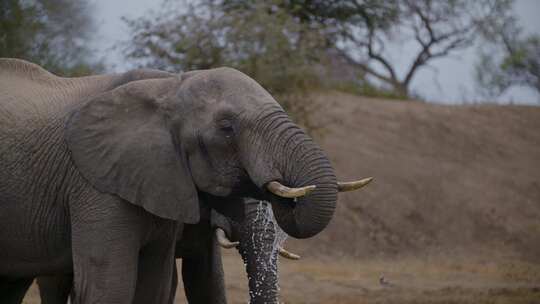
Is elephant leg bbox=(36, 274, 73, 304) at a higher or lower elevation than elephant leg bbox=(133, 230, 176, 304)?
lower

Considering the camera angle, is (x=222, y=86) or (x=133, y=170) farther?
(x=133, y=170)

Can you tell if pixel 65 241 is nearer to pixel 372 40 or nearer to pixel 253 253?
pixel 253 253

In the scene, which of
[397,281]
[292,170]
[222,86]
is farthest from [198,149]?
[397,281]

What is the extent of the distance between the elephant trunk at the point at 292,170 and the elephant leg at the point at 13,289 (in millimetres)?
1838

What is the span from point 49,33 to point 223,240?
20.7 ft

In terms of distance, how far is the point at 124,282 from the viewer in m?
4.87

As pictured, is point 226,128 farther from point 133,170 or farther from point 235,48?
point 235,48

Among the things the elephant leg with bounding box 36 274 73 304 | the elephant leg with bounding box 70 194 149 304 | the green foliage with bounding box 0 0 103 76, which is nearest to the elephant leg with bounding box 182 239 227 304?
the elephant leg with bounding box 36 274 73 304

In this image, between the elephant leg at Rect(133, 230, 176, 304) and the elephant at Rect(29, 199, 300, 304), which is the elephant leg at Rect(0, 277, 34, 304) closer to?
the elephant at Rect(29, 199, 300, 304)

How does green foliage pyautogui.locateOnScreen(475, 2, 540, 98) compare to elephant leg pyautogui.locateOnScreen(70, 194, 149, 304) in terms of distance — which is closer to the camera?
elephant leg pyautogui.locateOnScreen(70, 194, 149, 304)

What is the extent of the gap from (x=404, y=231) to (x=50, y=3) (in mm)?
5785

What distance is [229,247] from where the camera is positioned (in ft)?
18.6

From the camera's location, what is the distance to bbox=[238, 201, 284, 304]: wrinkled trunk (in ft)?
18.3

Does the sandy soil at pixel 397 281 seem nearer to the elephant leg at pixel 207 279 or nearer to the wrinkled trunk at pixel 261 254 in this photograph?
the elephant leg at pixel 207 279
